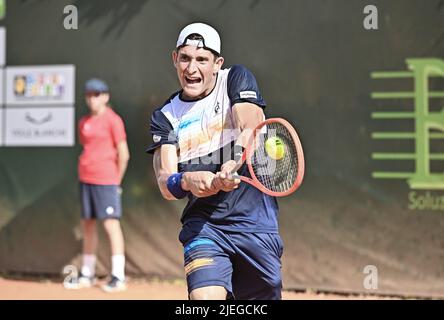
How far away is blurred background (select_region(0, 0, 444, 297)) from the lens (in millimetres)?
6059

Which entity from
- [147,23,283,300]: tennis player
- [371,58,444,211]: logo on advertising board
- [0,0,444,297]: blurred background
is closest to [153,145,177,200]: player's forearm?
[147,23,283,300]: tennis player

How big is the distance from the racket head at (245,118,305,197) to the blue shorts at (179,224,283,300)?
0.28m

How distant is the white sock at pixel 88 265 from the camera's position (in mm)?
6680

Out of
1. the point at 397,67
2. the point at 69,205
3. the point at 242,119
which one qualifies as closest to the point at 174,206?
the point at 69,205

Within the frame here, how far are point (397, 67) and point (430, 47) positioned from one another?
292mm

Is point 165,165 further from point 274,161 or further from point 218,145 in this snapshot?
point 274,161

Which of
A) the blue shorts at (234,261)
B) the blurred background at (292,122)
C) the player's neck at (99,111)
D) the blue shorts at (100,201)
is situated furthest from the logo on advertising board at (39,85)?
the blue shorts at (234,261)

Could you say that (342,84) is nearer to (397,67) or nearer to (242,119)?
(397,67)

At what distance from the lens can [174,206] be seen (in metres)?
6.72

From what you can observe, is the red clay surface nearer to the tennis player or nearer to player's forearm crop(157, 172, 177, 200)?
the tennis player

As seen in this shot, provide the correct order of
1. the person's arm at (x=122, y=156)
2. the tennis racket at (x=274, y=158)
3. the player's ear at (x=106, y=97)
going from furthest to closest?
the player's ear at (x=106, y=97)
the person's arm at (x=122, y=156)
the tennis racket at (x=274, y=158)

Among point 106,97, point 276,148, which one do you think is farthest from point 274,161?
point 106,97

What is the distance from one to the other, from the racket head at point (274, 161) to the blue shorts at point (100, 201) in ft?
10.9

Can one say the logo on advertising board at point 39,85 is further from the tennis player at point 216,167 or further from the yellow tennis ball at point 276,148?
the yellow tennis ball at point 276,148
